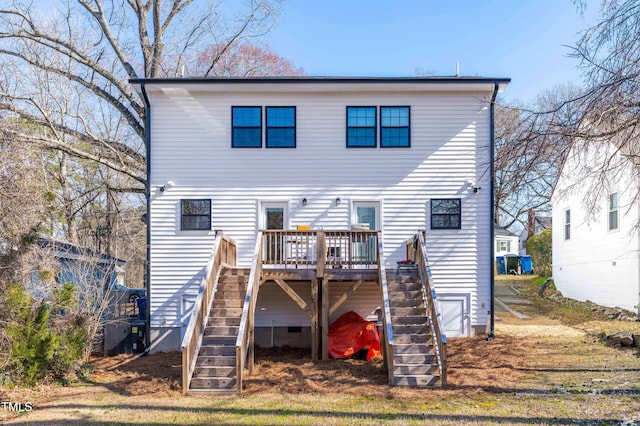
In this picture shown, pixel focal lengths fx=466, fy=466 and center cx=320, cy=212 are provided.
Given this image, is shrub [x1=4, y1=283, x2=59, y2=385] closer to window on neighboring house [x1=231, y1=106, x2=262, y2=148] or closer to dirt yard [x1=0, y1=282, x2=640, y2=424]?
dirt yard [x1=0, y1=282, x2=640, y2=424]

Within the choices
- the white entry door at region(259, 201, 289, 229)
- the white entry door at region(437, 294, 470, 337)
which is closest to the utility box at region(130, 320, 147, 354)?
the white entry door at region(259, 201, 289, 229)

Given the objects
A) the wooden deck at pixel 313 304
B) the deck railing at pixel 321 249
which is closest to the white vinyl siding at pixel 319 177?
the deck railing at pixel 321 249

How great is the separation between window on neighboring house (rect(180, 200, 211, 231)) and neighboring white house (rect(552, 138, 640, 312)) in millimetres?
8456

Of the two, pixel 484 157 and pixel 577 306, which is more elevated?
pixel 484 157

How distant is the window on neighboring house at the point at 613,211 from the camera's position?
14.0 metres

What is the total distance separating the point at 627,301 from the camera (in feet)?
42.9

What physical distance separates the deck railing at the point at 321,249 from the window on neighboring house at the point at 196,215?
5.70ft

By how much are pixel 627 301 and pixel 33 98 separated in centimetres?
1918

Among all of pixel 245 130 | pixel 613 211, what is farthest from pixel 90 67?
pixel 613 211

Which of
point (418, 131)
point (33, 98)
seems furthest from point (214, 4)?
point (418, 131)

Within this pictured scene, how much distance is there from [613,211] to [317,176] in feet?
30.4

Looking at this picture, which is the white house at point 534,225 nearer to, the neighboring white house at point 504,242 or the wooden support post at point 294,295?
the neighboring white house at point 504,242

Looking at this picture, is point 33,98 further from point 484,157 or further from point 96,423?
point 484,157

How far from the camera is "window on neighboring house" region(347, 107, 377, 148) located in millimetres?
11883
